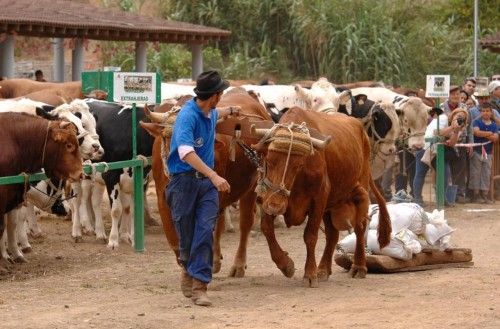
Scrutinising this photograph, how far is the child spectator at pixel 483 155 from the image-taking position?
2339 cm

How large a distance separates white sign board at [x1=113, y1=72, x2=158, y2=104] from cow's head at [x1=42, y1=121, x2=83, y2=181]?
2052 mm

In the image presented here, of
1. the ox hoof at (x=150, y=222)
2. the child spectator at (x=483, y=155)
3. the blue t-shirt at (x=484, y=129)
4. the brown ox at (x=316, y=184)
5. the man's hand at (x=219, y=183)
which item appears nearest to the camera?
the man's hand at (x=219, y=183)

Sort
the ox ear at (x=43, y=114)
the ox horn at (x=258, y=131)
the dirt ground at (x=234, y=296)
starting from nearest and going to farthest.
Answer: the dirt ground at (x=234, y=296)
the ox horn at (x=258, y=131)
the ox ear at (x=43, y=114)

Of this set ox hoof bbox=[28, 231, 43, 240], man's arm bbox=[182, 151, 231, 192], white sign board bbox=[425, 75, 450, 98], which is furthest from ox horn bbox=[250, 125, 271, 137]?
white sign board bbox=[425, 75, 450, 98]

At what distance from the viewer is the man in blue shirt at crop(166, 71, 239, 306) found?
36.6ft

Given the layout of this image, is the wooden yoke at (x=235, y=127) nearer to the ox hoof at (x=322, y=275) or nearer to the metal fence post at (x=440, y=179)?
the ox hoof at (x=322, y=275)

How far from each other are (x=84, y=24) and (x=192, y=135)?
54.1ft

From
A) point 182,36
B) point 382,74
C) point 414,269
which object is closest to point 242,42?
point 382,74

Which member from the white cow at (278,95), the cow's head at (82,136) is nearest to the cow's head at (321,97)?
the white cow at (278,95)

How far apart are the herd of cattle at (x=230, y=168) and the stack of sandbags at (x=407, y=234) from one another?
0.25m

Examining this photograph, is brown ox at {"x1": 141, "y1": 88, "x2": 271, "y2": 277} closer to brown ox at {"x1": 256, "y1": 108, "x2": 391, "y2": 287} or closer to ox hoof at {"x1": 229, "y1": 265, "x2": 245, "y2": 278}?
ox hoof at {"x1": 229, "y1": 265, "x2": 245, "y2": 278}

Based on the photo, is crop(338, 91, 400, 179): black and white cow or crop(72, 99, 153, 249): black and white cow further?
crop(338, 91, 400, 179): black and white cow

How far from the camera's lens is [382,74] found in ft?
136

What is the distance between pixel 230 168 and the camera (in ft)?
42.9
